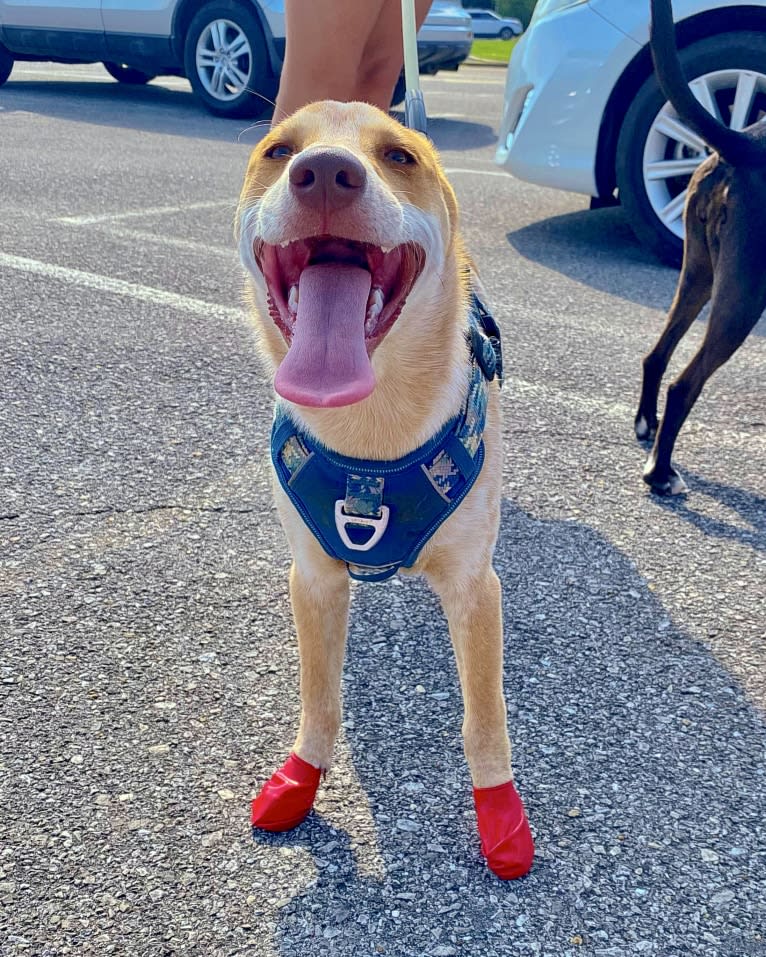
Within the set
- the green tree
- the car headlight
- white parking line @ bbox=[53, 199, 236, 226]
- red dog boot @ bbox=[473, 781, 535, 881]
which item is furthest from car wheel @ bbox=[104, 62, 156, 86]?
the green tree

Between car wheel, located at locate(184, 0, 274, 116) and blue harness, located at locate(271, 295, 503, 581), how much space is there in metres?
8.29

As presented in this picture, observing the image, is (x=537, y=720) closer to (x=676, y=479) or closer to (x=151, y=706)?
→ (x=151, y=706)

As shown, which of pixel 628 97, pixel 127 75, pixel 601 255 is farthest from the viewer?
pixel 127 75

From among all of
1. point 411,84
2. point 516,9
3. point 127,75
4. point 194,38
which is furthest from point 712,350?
point 516,9

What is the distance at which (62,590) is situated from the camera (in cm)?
261

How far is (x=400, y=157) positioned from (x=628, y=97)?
13.3ft

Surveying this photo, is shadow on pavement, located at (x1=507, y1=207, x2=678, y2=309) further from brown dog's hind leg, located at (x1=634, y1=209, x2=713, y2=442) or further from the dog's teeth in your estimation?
the dog's teeth

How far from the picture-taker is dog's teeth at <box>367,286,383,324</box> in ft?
5.58

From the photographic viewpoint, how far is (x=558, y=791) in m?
2.05

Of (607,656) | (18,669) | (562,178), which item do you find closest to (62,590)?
(18,669)

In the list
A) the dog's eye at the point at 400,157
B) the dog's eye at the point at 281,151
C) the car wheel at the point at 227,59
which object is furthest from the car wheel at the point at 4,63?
the dog's eye at the point at 400,157

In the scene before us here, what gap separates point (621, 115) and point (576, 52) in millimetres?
412

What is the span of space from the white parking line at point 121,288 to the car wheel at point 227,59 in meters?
4.89

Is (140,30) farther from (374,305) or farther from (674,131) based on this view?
(374,305)
